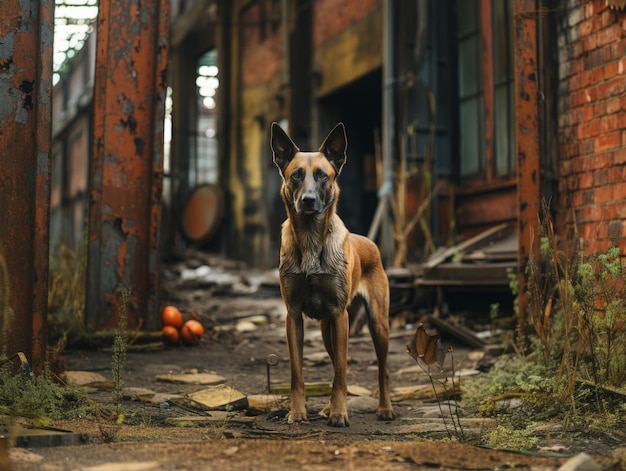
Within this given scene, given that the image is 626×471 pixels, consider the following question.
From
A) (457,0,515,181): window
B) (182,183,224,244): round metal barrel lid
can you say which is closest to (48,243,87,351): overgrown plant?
(457,0,515,181): window

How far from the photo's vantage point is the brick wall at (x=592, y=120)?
16.9 ft

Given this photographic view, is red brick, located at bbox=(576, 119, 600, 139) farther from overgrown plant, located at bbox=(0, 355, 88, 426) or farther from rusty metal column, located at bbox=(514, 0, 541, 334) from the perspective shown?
overgrown plant, located at bbox=(0, 355, 88, 426)

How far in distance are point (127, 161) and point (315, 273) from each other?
2849 millimetres

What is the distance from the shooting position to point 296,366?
14.4ft

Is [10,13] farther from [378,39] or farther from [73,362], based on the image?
[378,39]

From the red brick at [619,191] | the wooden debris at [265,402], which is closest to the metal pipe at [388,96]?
the red brick at [619,191]

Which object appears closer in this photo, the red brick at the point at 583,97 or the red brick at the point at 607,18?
the red brick at the point at 607,18

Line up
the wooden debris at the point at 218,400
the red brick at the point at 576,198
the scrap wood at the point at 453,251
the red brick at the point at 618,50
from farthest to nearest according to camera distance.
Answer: the scrap wood at the point at 453,251
the red brick at the point at 576,198
the red brick at the point at 618,50
the wooden debris at the point at 218,400

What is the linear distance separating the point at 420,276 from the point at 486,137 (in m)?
2.29

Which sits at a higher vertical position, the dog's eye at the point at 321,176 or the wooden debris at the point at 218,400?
the dog's eye at the point at 321,176

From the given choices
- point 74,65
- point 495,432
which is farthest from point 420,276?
point 74,65

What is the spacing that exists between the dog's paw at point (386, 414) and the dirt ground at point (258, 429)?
60 mm

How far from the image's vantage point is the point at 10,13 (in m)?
4.40

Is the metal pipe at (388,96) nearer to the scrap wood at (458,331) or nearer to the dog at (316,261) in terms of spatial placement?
the scrap wood at (458,331)
